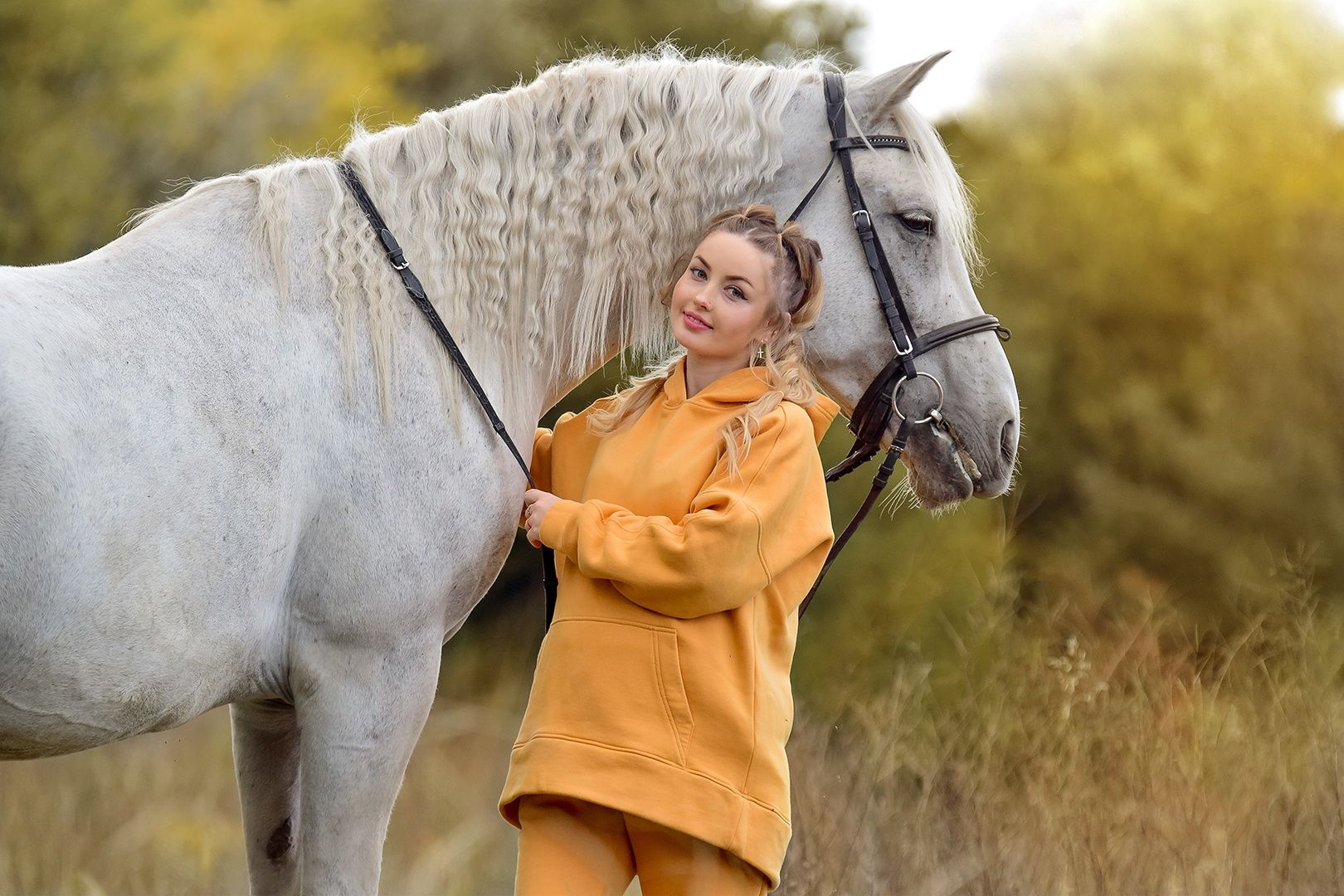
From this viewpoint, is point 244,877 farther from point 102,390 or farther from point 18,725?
point 102,390

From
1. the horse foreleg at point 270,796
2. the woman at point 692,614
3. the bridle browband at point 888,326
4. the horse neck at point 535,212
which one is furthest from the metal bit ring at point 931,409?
the horse foreleg at point 270,796

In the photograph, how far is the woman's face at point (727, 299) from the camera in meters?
1.91

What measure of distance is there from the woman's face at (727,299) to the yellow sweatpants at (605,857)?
0.74 metres

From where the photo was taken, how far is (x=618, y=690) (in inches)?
70.1

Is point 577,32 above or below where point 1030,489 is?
above

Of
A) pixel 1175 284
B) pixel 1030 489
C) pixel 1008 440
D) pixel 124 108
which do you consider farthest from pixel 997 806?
pixel 1175 284

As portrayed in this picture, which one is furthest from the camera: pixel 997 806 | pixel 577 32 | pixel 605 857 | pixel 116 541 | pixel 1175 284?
pixel 1175 284

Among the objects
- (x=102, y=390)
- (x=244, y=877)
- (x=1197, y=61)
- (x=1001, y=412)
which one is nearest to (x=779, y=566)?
(x=1001, y=412)

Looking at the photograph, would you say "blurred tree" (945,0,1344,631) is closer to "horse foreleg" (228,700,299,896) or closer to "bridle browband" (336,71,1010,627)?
"bridle browband" (336,71,1010,627)

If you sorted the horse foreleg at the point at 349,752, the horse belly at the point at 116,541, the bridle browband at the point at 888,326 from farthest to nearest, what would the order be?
1. the bridle browband at the point at 888,326
2. the horse foreleg at the point at 349,752
3. the horse belly at the point at 116,541

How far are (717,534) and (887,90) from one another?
96cm

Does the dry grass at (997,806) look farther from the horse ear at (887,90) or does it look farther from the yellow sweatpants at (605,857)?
the horse ear at (887,90)

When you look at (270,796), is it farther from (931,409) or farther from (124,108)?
(124,108)

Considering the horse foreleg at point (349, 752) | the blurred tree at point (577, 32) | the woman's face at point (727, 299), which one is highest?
the blurred tree at point (577, 32)
